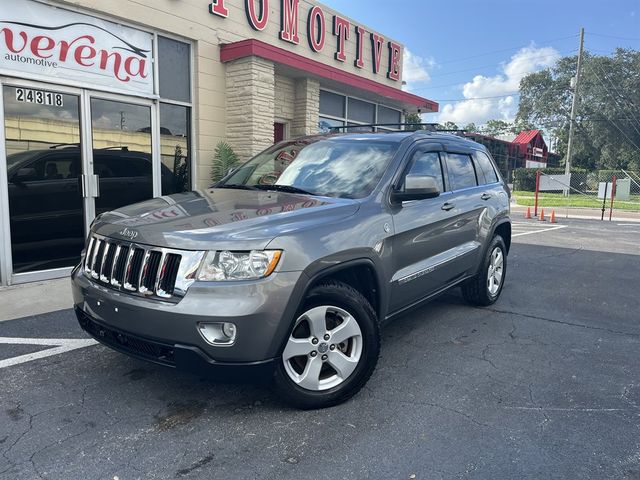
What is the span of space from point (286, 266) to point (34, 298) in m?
4.31

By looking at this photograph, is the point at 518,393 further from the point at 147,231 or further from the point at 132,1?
the point at 132,1

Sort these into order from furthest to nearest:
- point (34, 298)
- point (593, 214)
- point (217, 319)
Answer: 1. point (593, 214)
2. point (34, 298)
3. point (217, 319)

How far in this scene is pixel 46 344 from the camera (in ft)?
14.4

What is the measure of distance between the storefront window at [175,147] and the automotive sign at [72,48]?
59cm

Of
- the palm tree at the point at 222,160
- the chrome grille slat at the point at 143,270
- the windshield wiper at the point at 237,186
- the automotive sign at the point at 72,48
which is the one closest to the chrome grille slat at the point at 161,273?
the chrome grille slat at the point at 143,270

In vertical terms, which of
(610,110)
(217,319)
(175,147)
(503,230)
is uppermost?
(610,110)

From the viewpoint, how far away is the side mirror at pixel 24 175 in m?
6.44

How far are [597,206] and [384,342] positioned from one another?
73.1 ft

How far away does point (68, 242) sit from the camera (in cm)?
710

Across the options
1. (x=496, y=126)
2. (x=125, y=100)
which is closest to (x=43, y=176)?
(x=125, y=100)

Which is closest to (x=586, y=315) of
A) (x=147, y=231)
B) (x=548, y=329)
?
(x=548, y=329)

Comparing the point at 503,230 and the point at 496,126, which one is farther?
the point at 496,126

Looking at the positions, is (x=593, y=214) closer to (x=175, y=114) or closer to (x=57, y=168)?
(x=175, y=114)

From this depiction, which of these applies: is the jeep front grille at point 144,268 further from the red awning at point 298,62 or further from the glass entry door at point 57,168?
the red awning at point 298,62
